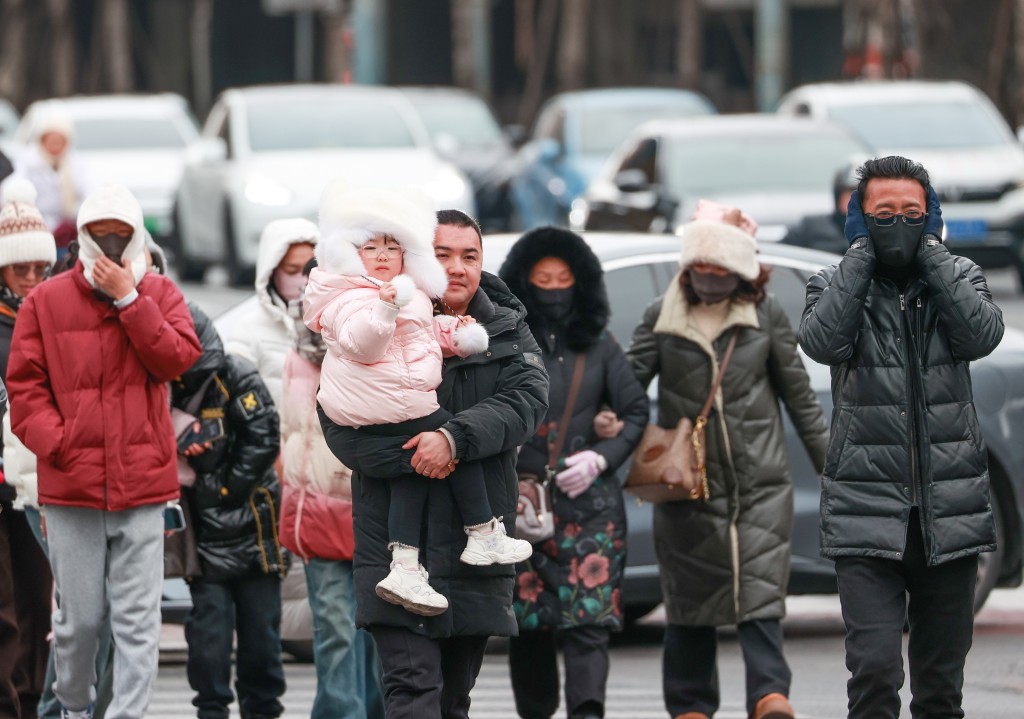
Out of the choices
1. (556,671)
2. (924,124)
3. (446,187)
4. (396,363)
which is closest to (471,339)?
(396,363)

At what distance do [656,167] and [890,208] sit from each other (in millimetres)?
10652

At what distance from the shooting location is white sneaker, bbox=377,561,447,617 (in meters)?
5.79

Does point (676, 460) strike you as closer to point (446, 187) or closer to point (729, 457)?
point (729, 457)

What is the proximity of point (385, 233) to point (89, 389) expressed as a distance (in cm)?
125

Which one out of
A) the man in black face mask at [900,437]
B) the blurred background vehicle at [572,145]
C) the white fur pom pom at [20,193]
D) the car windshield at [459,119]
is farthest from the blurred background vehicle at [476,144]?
the man in black face mask at [900,437]

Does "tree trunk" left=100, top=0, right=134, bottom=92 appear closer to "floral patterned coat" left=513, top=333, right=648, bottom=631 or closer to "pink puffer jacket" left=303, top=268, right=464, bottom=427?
"floral patterned coat" left=513, top=333, right=648, bottom=631

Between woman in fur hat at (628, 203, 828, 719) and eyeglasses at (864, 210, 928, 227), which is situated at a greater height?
eyeglasses at (864, 210, 928, 227)

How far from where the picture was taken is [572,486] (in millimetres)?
7305

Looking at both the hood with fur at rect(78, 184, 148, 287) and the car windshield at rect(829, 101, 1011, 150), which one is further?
the car windshield at rect(829, 101, 1011, 150)

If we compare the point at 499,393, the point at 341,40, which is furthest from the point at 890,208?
the point at 341,40

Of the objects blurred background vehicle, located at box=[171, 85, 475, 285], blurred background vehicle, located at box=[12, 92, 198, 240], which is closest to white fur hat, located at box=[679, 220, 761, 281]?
blurred background vehicle, located at box=[171, 85, 475, 285]

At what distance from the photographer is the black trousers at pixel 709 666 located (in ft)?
24.1

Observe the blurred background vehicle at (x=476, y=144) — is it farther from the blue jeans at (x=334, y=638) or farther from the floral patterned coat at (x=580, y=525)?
the blue jeans at (x=334, y=638)

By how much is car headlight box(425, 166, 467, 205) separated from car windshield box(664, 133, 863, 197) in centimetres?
259
